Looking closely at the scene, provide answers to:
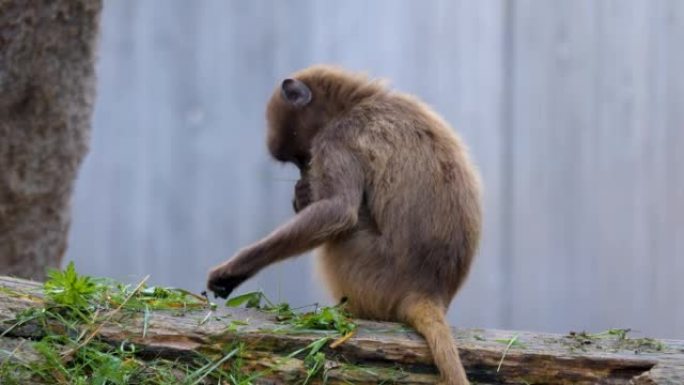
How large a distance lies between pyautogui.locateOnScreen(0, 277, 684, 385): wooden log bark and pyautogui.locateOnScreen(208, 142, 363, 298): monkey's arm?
0.37m

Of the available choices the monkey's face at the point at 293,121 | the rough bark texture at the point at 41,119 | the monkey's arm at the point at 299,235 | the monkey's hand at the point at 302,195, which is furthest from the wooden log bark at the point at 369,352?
the rough bark texture at the point at 41,119

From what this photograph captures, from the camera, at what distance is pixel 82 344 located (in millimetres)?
4035

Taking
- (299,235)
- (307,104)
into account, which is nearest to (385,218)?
(299,235)

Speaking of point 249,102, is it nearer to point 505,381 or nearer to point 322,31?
point 322,31

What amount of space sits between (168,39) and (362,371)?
379 cm

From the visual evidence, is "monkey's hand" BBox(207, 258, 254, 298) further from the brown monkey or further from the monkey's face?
the monkey's face

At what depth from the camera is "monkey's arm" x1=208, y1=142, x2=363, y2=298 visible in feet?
15.5

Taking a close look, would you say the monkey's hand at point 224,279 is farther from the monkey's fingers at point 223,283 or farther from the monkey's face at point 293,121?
the monkey's face at point 293,121

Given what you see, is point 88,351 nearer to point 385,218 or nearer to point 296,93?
point 385,218

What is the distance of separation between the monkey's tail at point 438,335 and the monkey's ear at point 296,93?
137 centimetres

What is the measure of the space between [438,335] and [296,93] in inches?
70.4

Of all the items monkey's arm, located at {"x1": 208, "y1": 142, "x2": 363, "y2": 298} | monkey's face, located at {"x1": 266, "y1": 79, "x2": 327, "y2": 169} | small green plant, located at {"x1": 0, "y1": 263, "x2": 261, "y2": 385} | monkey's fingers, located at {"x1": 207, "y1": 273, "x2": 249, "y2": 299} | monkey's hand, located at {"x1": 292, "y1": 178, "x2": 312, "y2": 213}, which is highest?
monkey's face, located at {"x1": 266, "y1": 79, "x2": 327, "y2": 169}

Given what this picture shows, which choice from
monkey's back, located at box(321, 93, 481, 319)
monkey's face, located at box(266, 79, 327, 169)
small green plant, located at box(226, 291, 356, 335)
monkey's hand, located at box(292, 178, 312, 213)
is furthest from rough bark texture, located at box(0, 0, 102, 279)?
small green plant, located at box(226, 291, 356, 335)

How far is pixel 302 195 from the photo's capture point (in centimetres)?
523
